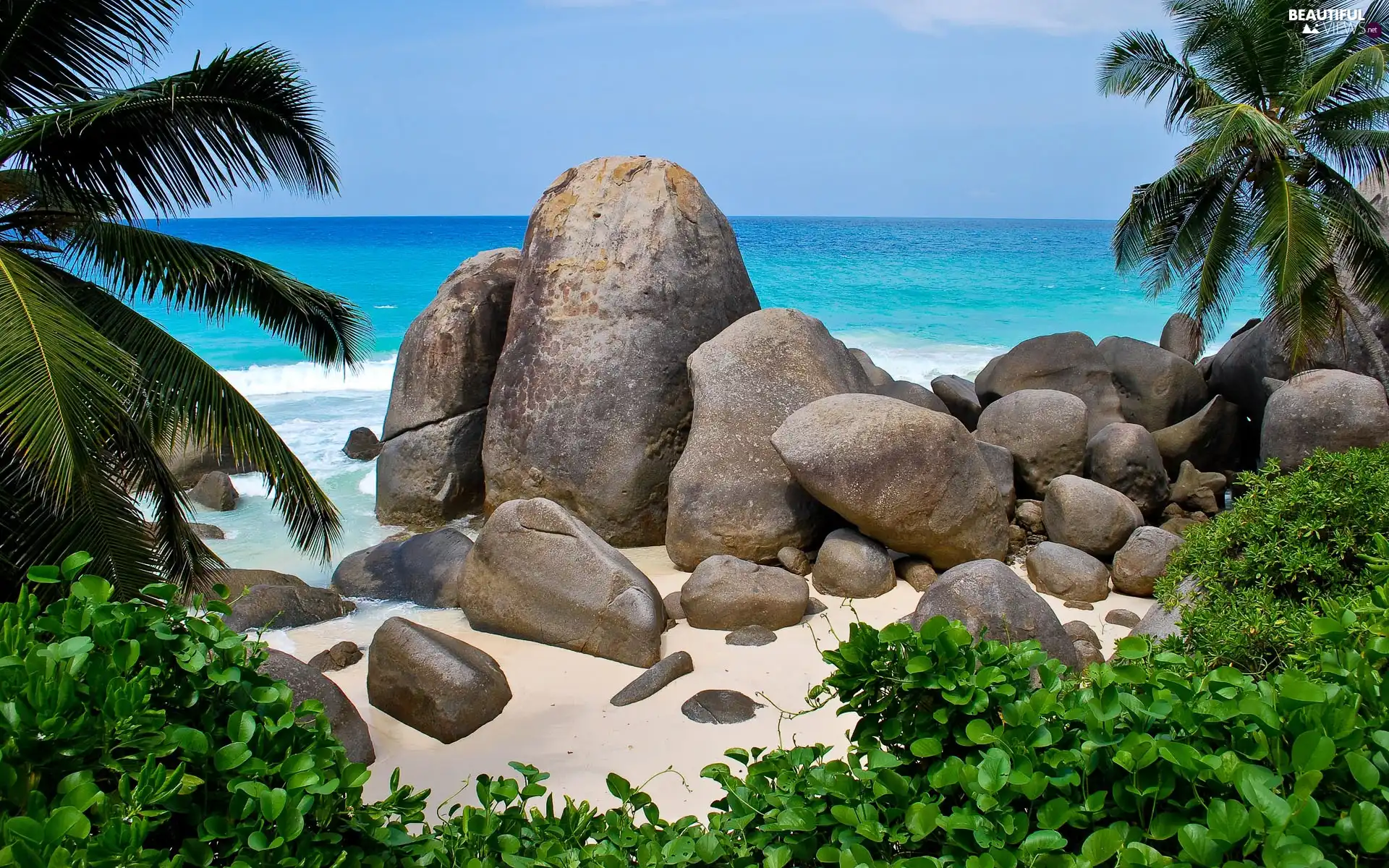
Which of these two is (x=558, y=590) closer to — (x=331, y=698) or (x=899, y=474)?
(x=331, y=698)

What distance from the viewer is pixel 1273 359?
11977 millimetres

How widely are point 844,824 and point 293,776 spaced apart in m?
1.38

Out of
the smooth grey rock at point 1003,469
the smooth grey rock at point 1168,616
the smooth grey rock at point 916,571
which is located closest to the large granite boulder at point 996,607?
the smooth grey rock at point 1168,616

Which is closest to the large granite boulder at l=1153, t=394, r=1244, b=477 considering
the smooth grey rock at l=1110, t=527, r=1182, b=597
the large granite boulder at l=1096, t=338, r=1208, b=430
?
the large granite boulder at l=1096, t=338, r=1208, b=430

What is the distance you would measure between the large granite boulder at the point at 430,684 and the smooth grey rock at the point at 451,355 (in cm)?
505

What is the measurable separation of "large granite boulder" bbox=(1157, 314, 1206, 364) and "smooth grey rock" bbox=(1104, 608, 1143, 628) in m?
7.78

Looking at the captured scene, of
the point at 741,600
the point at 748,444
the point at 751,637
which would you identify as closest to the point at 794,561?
the point at 748,444

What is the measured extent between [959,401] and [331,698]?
909 cm

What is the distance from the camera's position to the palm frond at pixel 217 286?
600 centimetres

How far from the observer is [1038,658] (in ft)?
9.35

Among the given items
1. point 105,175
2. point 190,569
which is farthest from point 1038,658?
point 105,175

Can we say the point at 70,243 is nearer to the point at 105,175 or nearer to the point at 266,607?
the point at 105,175

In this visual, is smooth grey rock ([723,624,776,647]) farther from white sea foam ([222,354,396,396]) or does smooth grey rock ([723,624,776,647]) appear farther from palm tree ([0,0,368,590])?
white sea foam ([222,354,396,396])

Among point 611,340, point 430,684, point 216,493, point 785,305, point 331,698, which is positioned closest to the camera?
point 331,698
